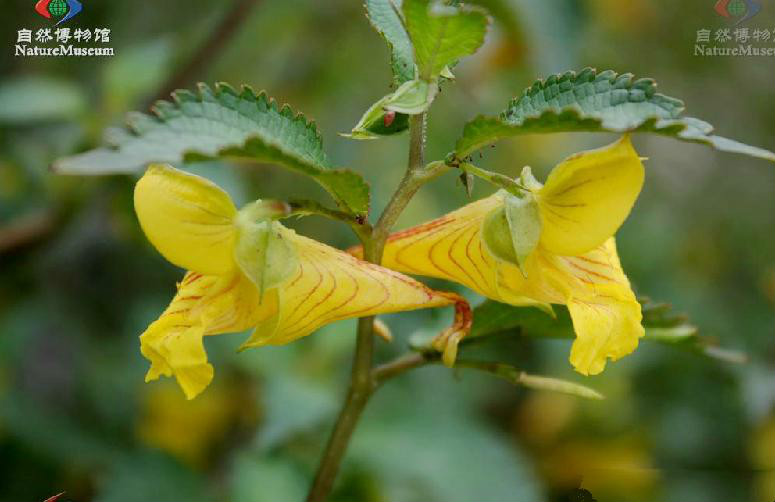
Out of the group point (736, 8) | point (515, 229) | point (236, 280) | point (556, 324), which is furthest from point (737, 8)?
point (236, 280)

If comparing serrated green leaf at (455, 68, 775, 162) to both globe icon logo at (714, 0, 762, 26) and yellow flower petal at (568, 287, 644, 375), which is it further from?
globe icon logo at (714, 0, 762, 26)

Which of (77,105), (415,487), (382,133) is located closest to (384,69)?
(77,105)

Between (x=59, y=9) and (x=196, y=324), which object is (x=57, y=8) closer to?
(x=59, y=9)

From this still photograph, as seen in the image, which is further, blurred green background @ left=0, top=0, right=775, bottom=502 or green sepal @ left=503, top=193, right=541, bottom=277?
blurred green background @ left=0, top=0, right=775, bottom=502

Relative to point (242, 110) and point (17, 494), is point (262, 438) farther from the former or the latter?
point (242, 110)

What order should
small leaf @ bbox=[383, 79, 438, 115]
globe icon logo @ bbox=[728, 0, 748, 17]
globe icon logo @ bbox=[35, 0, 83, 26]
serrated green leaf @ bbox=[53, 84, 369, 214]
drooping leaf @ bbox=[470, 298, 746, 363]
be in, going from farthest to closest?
globe icon logo @ bbox=[728, 0, 748, 17] < globe icon logo @ bbox=[35, 0, 83, 26] < drooping leaf @ bbox=[470, 298, 746, 363] < small leaf @ bbox=[383, 79, 438, 115] < serrated green leaf @ bbox=[53, 84, 369, 214]

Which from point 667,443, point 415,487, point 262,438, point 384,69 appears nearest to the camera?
point 262,438

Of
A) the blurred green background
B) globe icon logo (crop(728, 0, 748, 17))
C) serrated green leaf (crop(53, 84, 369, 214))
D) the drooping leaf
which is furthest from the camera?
globe icon logo (crop(728, 0, 748, 17))

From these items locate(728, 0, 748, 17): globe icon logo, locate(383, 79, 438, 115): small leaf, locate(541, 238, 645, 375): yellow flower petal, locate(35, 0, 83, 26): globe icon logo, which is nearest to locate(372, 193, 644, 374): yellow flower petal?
locate(541, 238, 645, 375): yellow flower petal
